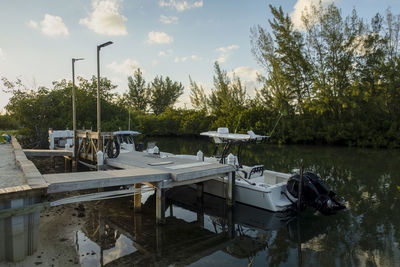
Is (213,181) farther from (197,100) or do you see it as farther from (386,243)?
(197,100)

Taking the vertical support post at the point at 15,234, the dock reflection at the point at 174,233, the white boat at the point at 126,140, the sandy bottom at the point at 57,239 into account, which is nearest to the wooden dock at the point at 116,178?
the vertical support post at the point at 15,234

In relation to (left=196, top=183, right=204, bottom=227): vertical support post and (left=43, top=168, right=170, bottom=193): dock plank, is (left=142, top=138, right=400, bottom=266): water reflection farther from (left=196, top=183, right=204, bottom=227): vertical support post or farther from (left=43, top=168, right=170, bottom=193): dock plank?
(left=43, top=168, right=170, bottom=193): dock plank

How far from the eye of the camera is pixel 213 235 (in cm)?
758

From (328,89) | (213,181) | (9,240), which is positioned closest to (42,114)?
(213,181)

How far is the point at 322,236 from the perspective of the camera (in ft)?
24.2

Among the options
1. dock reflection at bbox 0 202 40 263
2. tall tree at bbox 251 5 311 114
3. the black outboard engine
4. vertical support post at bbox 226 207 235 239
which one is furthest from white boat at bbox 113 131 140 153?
tall tree at bbox 251 5 311 114

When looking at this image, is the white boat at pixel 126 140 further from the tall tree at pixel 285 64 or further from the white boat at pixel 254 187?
the tall tree at pixel 285 64

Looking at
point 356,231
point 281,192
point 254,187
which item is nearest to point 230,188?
point 254,187

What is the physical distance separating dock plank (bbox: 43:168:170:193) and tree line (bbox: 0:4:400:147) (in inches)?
741

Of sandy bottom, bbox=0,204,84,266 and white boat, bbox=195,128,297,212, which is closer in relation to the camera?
sandy bottom, bbox=0,204,84,266

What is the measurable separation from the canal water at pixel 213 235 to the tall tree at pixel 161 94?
52968mm

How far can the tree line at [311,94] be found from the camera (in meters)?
25.1

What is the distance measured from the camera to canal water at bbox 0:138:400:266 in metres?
Result: 6.04

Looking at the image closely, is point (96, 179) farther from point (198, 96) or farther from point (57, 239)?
point (198, 96)
